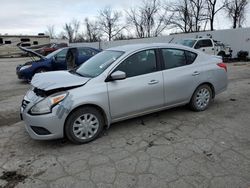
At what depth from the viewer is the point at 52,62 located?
9.30 m

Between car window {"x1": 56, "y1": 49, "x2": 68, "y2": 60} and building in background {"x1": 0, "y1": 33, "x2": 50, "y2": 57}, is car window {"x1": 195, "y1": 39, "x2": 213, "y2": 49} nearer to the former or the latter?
car window {"x1": 56, "y1": 49, "x2": 68, "y2": 60}

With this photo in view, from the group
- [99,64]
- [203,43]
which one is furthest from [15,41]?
[99,64]

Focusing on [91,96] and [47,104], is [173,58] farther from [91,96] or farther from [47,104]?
[47,104]

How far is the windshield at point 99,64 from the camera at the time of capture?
12.5ft

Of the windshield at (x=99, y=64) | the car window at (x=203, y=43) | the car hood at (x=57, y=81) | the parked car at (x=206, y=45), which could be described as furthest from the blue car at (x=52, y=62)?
the car window at (x=203, y=43)

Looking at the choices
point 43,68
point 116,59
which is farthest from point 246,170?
point 43,68

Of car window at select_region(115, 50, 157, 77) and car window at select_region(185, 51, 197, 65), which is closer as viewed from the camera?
car window at select_region(115, 50, 157, 77)

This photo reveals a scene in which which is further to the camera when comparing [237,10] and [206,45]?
[237,10]

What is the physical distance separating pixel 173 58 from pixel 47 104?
2535 mm

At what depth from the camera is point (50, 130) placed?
328cm

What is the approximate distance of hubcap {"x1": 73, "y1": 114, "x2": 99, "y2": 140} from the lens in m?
3.47

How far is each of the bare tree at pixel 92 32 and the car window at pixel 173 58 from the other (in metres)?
56.6

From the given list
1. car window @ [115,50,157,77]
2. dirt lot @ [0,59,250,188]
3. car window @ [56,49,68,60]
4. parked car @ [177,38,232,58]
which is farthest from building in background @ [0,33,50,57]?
dirt lot @ [0,59,250,188]

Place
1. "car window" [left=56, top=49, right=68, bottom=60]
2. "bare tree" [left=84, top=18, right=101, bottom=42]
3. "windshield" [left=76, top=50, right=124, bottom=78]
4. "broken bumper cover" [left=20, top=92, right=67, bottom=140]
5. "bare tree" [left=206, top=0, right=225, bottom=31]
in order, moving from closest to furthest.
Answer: "broken bumper cover" [left=20, top=92, right=67, bottom=140]
"windshield" [left=76, top=50, right=124, bottom=78]
"car window" [left=56, top=49, right=68, bottom=60]
"bare tree" [left=206, top=0, right=225, bottom=31]
"bare tree" [left=84, top=18, right=101, bottom=42]
